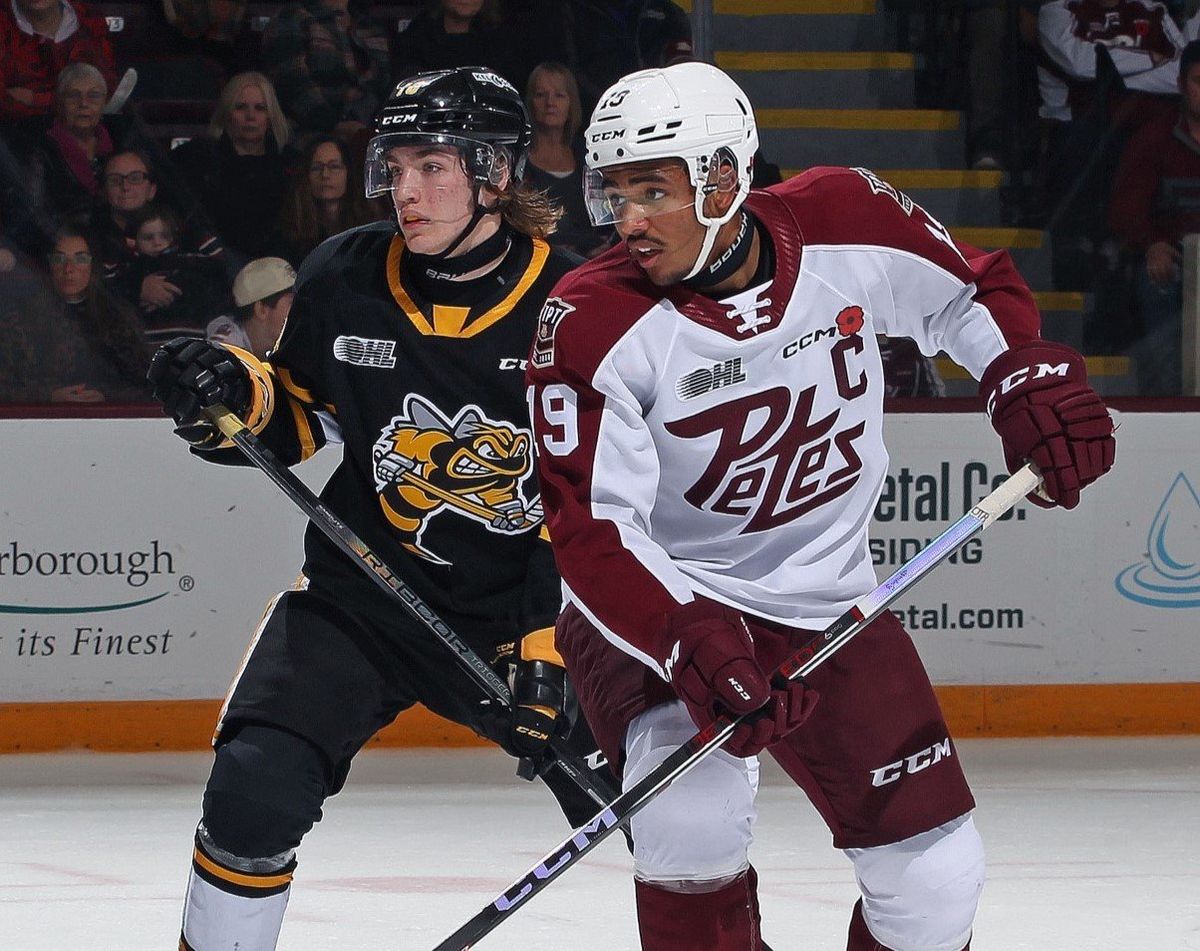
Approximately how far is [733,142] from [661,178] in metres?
0.09

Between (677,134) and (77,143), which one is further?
(77,143)

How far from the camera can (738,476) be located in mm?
2029

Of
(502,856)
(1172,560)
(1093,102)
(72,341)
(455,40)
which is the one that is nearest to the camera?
(502,856)

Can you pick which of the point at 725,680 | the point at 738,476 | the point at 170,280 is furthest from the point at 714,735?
the point at 170,280

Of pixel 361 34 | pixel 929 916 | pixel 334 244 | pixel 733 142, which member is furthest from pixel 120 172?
pixel 929 916

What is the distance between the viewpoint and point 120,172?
184 inches

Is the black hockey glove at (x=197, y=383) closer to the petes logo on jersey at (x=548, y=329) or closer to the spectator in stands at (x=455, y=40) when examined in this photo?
the petes logo on jersey at (x=548, y=329)

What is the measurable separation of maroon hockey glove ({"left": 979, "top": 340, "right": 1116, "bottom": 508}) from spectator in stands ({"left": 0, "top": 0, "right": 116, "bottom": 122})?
3.21 meters

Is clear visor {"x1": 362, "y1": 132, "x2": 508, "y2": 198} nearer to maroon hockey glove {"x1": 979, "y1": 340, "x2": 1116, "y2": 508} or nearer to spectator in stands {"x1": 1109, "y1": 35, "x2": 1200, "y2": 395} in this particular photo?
maroon hockey glove {"x1": 979, "y1": 340, "x2": 1116, "y2": 508}

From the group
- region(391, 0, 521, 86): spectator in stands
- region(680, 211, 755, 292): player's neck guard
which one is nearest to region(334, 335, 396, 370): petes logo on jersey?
region(680, 211, 755, 292): player's neck guard

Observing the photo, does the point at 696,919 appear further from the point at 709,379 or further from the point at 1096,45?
the point at 1096,45

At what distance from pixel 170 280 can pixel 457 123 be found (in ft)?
7.70

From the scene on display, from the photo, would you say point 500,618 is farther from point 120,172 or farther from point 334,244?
point 120,172

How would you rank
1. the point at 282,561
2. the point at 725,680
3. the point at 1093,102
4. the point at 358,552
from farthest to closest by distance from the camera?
1. the point at 1093,102
2. the point at 282,561
3. the point at 358,552
4. the point at 725,680
